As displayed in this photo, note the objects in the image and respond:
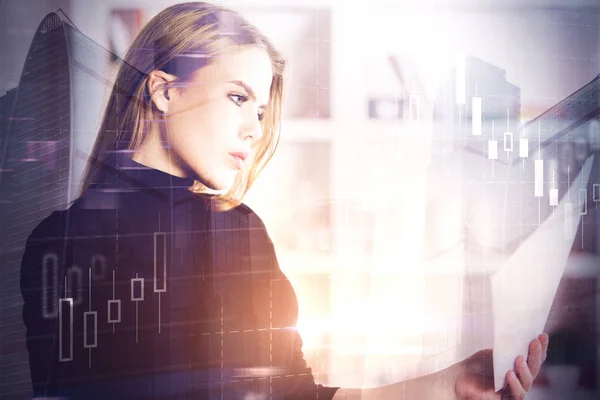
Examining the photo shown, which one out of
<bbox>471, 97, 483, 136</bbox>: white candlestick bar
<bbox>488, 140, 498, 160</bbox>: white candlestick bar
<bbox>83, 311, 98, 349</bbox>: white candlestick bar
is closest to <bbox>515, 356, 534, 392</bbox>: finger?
<bbox>488, 140, 498, 160</bbox>: white candlestick bar

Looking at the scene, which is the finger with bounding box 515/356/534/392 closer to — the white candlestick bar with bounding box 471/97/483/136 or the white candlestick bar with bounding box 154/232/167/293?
the white candlestick bar with bounding box 471/97/483/136

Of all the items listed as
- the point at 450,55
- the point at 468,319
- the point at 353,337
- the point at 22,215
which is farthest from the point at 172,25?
the point at 468,319

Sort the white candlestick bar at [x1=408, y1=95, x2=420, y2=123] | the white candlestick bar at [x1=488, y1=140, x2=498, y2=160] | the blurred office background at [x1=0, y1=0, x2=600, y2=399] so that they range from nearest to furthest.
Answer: the blurred office background at [x1=0, y1=0, x2=600, y2=399], the white candlestick bar at [x1=408, y1=95, x2=420, y2=123], the white candlestick bar at [x1=488, y1=140, x2=498, y2=160]

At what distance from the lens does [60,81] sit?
6.08ft

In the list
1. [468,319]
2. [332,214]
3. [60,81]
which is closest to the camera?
[60,81]

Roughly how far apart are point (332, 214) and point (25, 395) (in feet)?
4.01

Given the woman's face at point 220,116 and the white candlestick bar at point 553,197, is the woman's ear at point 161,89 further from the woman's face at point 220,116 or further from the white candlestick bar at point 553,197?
the white candlestick bar at point 553,197

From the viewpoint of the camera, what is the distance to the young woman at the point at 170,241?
1872mm

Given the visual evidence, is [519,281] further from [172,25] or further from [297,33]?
[172,25]

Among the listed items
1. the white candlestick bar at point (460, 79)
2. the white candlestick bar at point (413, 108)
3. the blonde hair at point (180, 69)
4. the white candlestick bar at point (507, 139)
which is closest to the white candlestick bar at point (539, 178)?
the white candlestick bar at point (507, 139)

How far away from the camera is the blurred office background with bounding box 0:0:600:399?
186cm

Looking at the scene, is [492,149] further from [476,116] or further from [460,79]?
[460,79]

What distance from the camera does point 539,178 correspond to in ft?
7.25

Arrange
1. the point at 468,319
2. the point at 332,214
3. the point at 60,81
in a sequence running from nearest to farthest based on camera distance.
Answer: the point at 60,81 < the point at 332,214 < the point at 468,319
